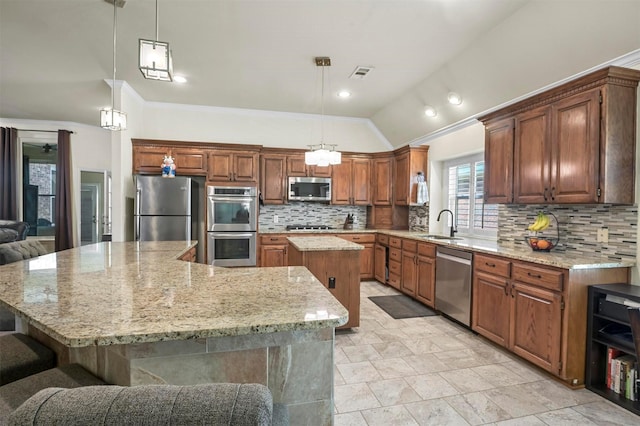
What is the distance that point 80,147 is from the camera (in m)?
6.29

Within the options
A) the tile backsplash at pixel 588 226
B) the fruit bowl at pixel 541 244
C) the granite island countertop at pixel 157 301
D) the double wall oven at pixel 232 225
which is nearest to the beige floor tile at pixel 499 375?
the fruit bowl at pixel 541 244

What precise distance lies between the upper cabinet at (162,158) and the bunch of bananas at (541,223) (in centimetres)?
431

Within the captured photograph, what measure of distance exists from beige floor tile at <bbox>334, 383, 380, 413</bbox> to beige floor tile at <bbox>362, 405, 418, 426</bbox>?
61mm

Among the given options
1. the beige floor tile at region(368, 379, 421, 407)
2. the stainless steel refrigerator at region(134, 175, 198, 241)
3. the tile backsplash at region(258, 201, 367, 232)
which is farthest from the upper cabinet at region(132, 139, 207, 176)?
the beige floor tile at region(368, 379, 421, 407)

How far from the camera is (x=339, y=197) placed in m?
5.79

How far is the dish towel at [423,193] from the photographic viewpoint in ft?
16.9

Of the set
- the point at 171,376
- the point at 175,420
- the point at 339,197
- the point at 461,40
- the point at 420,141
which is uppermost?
the point at 461,40

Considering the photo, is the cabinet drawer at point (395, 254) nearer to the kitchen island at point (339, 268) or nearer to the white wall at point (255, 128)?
the kitchen island at point (339, 268)

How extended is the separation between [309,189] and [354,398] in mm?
3849

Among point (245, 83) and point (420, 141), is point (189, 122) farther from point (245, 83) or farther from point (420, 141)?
point (420, 141)

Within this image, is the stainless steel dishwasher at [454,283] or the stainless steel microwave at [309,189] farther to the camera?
the stainless steel microwave at [309,189]

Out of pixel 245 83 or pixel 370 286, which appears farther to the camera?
pixel 370 286

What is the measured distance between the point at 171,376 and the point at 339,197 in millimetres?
4826

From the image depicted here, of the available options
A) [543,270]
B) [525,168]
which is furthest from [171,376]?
[525,168]
